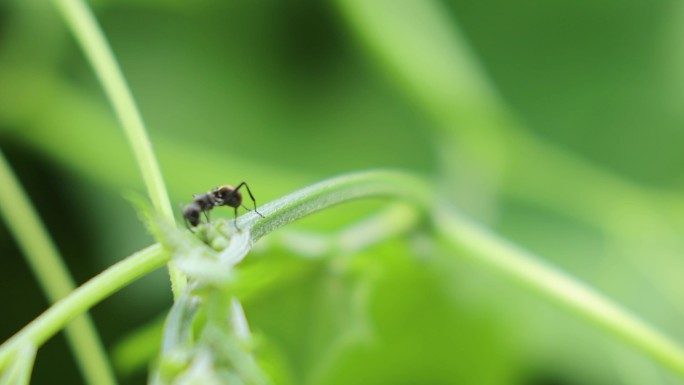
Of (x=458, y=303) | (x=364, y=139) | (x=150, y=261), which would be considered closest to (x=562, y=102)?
(x=364, y=139)

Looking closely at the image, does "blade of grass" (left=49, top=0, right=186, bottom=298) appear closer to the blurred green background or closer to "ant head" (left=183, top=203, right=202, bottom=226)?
"ant head" (left=183, top=203, right=202, bottom=226)

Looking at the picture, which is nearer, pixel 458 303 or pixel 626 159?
pixel 458 303

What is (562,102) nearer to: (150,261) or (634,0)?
(634,0)

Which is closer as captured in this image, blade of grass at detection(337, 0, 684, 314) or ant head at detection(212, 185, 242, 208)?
ant head at detection(212, 185, 242, 208)

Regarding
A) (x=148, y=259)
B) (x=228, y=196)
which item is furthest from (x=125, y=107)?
(x=148, y=259)

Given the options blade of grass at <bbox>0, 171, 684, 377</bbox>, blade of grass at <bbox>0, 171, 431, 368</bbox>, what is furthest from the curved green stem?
blade of grass at <bbox>0, 171, 431, 368</bbox>

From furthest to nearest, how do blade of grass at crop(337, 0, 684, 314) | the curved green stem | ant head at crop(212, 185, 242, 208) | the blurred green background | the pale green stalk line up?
blade of grass at crop(337, 0, 684, 314) → the blurred green background → the curved green stem → ant head at crop(212, 185, 242, 208) → the pale green stalk

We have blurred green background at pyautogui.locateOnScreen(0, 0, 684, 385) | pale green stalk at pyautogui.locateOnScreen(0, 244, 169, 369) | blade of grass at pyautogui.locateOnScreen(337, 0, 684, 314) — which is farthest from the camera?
blade of grass at pyautogui.locateOnScreen(337, 0, 684, 314)
